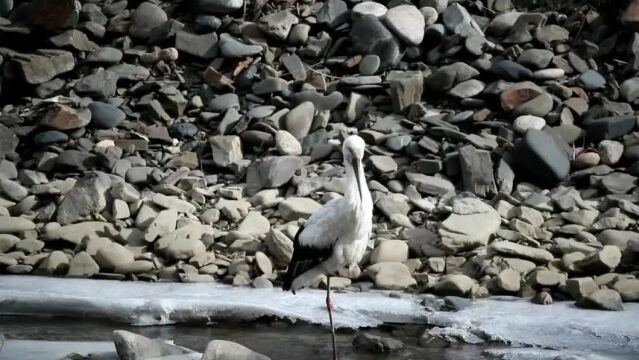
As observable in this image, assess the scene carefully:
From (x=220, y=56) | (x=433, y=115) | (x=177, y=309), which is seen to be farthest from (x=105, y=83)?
(x=177, y=309)

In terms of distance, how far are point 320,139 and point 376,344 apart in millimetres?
4388

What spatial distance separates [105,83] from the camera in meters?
11.3

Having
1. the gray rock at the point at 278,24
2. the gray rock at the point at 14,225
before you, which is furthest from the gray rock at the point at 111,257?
the gray rock at the point at 278,24

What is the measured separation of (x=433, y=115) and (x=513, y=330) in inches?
174

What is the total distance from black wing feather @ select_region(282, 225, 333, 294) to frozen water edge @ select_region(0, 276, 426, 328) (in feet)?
1.29

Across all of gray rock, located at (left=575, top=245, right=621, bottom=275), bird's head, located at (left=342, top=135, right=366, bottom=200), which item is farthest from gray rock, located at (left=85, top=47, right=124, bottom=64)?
gray rock, located at (left=575, top=245, right=621, bottom=275)

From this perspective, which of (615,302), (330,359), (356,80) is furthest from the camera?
(356,80)

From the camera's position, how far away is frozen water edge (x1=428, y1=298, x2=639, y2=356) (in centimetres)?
597

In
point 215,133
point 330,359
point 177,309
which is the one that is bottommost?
point 215,133

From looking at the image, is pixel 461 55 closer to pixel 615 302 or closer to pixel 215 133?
pixel 215 133

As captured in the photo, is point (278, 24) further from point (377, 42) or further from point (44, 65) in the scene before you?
point (44, 65)

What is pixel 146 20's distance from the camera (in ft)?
39.5

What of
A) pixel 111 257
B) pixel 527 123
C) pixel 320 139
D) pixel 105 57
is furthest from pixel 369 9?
pixel 111 257

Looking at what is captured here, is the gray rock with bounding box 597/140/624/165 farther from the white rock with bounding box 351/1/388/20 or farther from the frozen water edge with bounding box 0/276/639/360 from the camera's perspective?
the white rock with bounding box 351/1/388/20
